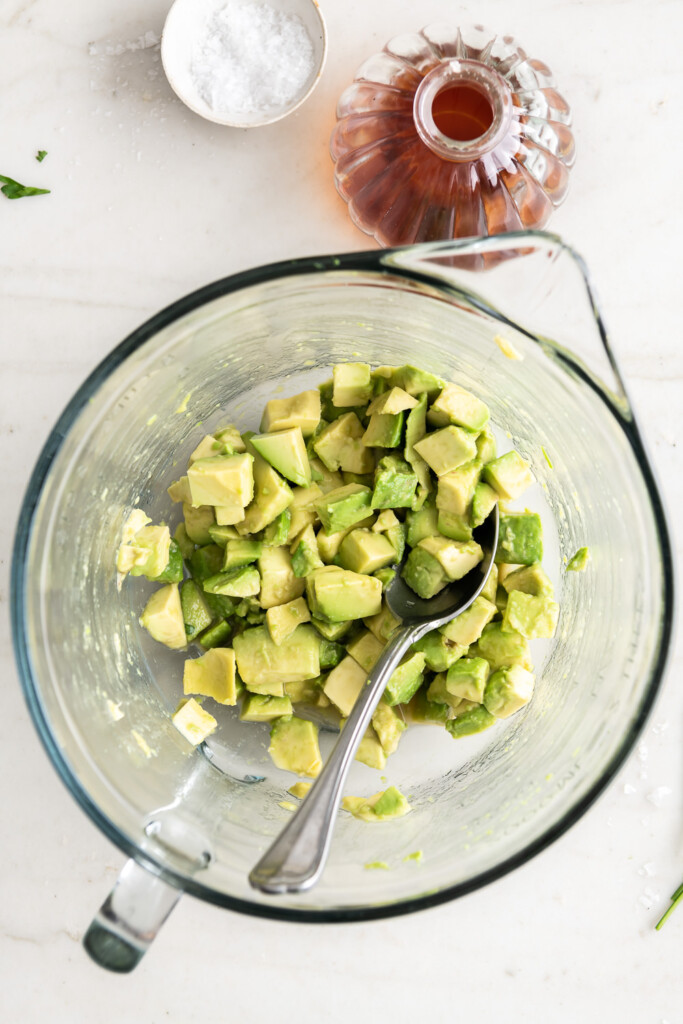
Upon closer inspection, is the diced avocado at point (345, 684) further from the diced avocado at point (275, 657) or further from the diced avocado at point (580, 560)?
the diced avocado at point (580, 560)

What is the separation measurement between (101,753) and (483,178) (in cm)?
123

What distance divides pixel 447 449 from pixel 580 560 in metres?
0.32

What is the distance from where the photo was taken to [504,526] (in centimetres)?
147

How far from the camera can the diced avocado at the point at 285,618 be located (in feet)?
4.61

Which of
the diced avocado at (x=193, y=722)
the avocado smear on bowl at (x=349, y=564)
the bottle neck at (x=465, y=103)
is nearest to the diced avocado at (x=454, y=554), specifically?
the avocado smear on bowl at (x=349, y=564)

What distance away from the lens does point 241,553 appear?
55.3 inches

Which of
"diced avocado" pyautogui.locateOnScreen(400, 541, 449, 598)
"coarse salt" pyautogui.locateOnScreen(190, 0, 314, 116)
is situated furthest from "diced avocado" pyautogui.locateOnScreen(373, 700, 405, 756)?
"coarse salt" pyautogui.locateOnScreen(190, 0, 314, 116)

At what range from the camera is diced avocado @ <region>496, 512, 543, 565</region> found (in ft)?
4.79

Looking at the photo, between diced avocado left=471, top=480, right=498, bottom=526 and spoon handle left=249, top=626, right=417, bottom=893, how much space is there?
32cm

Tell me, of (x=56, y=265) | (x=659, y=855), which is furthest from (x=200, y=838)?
(x=56, y=265)

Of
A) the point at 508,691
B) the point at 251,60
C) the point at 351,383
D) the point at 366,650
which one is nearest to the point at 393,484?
the point at 351,383

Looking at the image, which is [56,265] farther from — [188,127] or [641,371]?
[641,371]

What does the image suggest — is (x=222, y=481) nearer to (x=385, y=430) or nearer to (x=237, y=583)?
(x=237, y=583)

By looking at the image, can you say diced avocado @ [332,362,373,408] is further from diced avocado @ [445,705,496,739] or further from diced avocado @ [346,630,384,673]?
diced avocado @ [445,705,496,739]
